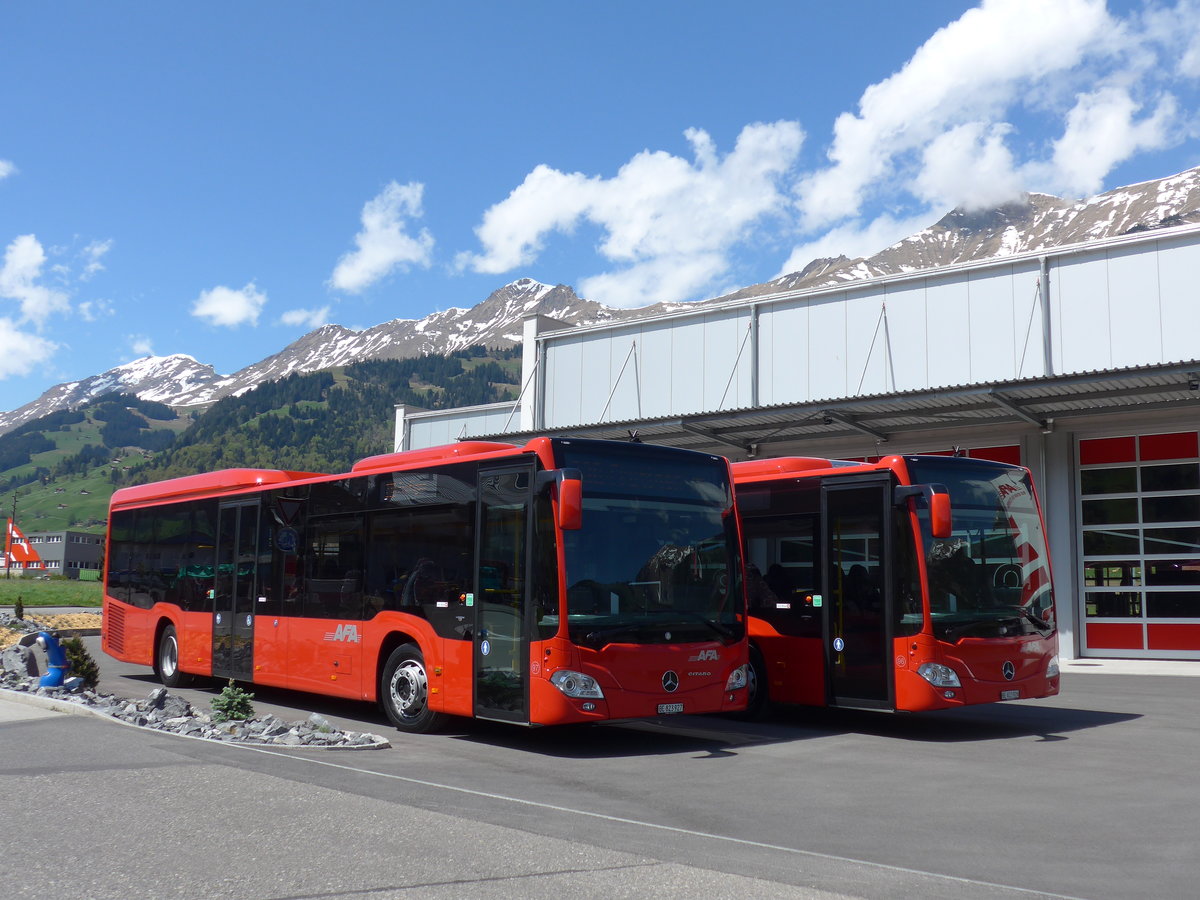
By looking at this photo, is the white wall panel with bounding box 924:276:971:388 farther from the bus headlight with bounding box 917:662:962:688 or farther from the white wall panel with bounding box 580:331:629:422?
the bus headlight with bounding box 917:662:962:688

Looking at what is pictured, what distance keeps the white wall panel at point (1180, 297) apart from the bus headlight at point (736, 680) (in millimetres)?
Answer: 15290

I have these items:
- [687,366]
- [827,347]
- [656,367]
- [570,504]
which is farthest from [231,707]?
[656,367]

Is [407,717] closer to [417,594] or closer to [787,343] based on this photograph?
[417,594]

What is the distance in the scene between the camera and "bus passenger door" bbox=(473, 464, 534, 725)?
34.1 feet

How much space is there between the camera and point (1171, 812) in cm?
786

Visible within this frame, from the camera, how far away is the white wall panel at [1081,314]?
23.4 meters

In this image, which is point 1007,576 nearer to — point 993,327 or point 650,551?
point 650,551

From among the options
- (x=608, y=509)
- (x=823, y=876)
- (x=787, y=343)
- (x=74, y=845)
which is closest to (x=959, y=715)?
(x=608, y=509)

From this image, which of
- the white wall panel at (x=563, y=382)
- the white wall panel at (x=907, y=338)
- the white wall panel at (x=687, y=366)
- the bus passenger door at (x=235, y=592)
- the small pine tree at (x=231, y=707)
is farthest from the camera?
the white wall panel at (x=563, y=382)

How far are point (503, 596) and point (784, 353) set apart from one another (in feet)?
60.0

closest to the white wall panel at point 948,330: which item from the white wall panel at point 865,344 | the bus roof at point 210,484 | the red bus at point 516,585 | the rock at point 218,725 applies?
the white wall panel at point 865,344

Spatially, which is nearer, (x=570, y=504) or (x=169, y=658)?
(x=570, y=504)

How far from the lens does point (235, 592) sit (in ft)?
50.4

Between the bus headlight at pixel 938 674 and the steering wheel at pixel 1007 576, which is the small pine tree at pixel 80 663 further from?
the steering wheel at pixel 1007 576
